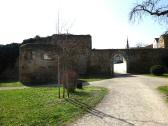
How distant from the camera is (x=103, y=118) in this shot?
977cm

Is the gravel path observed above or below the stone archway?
below

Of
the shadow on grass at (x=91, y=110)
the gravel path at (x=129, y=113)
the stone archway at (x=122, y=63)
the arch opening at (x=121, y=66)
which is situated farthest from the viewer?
the arch opening at (x=121, y=66)

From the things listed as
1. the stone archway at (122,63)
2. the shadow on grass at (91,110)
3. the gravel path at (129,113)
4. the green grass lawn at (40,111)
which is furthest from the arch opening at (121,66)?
the shadow on grass at (91,110)

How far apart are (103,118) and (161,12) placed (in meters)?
11.5

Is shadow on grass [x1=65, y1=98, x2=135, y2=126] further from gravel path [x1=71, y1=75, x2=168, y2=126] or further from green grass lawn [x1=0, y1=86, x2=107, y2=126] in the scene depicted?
green grass lawn [x1=0, y1=86, x2=107, y2=126]

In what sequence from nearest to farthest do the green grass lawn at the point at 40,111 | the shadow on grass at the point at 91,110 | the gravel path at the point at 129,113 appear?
the gravel path at the point at 129,113, the green grass lawn at the point at 40,111, the shadow on grass at the point at 91,110

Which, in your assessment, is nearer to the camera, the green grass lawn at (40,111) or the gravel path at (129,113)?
the gravel path at (129,113)

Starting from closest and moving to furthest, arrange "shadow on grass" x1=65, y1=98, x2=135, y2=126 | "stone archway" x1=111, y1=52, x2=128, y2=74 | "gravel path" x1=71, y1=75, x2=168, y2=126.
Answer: "gravel path" x1=71, y1=75, x2=168, y2=126 → "shadow on grass" x1=65, y1=98, x2=135, y2=126 → "stone archway" x1=111, y1=52, x2=128, y2=74

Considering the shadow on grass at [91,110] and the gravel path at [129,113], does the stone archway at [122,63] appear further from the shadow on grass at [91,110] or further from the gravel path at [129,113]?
the shadow on grass at [91,110]

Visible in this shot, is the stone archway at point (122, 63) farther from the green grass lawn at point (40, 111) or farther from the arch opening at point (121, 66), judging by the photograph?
the green grass lawn at point (40, 111)

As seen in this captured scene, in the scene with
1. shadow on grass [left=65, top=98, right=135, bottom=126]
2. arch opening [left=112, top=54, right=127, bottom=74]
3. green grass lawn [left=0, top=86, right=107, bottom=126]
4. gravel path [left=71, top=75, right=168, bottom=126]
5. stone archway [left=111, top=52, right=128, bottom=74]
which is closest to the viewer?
gravel path [left=71, top=75, right=168, bottom=126]

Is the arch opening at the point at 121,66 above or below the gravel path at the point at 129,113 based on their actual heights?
above

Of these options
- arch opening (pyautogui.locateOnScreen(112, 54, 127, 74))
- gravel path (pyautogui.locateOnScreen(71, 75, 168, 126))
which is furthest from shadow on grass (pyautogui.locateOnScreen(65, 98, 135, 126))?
arch opening (pyautogui.locateOnScreen(112, 54, 127, 74))

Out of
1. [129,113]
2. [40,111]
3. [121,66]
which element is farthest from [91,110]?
[121,66]
